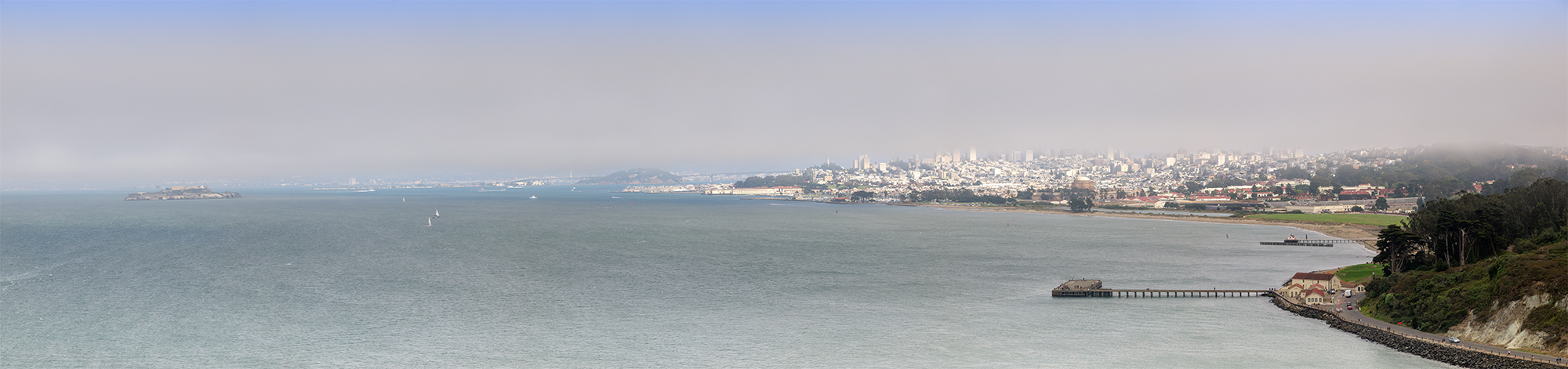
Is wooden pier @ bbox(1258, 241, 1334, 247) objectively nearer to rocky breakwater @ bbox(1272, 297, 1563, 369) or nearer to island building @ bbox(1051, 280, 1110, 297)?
island building @ bbox(1051, 280, 1110, 297)

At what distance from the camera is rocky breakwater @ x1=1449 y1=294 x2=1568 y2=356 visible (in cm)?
1425

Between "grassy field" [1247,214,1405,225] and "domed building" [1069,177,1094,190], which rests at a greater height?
"domed building" [1069,177,1094,190]

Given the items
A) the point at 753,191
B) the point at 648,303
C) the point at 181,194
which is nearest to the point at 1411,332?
the point at 648,303

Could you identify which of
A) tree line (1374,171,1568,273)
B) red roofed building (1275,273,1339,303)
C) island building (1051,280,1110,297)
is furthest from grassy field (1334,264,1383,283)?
island building (1051,280,1110,297)

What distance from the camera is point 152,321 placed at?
19844mm

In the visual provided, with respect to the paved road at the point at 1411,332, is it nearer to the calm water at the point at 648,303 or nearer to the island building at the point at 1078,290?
the calm water at the point at 648,303

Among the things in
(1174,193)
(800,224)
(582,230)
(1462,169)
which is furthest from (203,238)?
(1462,169)

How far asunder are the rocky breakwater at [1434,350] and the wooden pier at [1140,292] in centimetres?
377

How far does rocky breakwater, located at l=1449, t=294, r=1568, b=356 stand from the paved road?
206 millimetres

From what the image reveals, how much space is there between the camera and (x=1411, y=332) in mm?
16719

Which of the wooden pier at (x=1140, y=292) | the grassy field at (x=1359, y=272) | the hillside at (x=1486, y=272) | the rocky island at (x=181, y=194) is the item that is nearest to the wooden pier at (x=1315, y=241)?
the hillside at (x=1486, y=272)

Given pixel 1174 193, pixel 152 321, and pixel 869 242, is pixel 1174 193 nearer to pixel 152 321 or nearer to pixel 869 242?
pixel 869 242

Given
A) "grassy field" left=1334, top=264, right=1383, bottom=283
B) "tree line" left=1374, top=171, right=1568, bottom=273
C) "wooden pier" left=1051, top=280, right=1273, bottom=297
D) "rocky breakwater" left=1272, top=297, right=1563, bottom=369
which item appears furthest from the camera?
"grassy field" left=1334, top=264, right=1383, bottom=283

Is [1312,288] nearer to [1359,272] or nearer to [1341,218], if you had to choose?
[1359,272]
